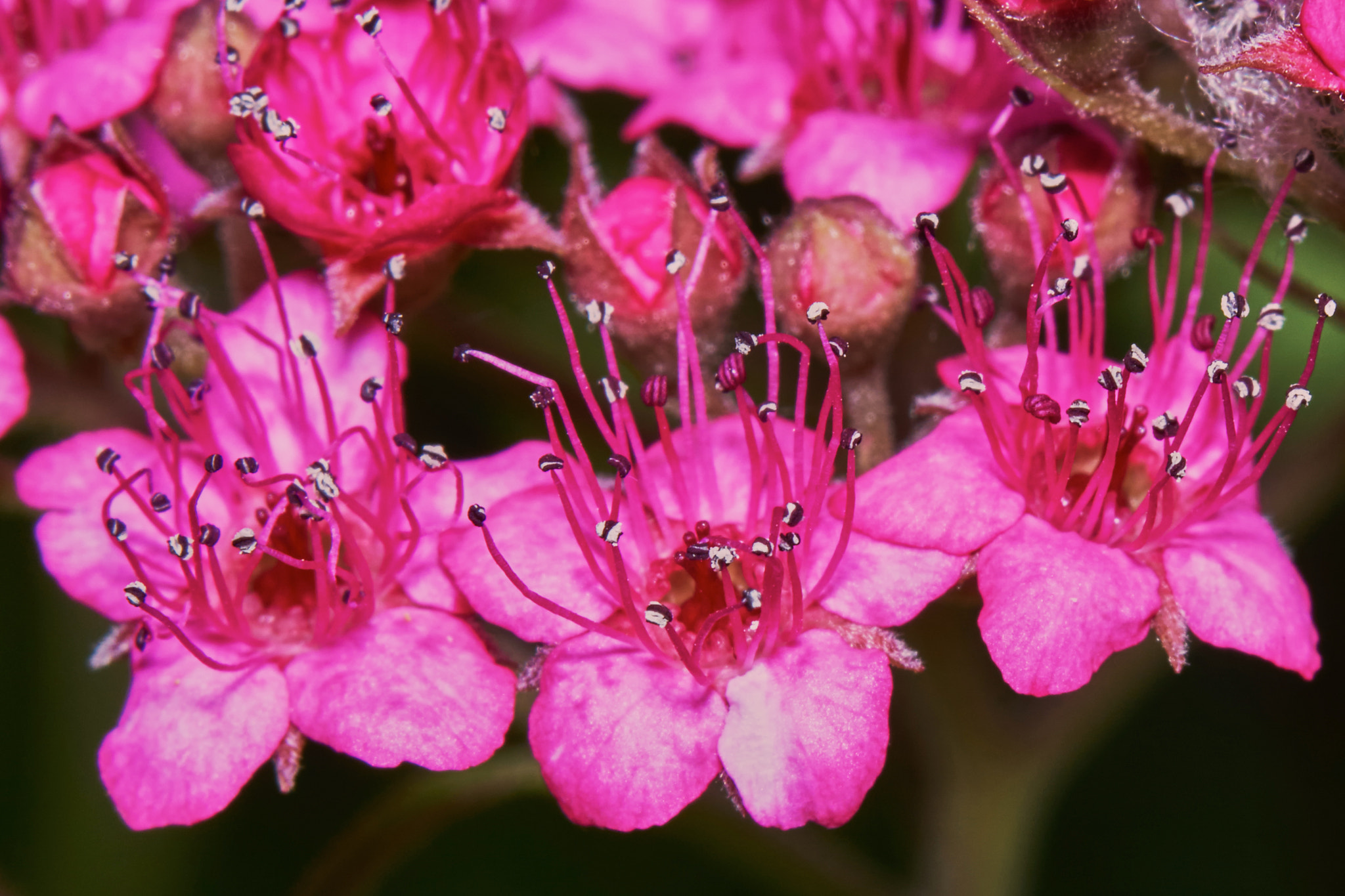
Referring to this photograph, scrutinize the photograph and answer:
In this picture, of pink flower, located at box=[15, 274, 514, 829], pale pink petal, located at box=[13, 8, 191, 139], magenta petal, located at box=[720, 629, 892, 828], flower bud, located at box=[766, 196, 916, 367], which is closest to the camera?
magenta petal, located at box=[720, 629, 892, 828]

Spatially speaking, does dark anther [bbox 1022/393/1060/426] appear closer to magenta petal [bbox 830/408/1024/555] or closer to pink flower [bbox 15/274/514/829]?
magenta petal [bbox 830/408/1024/555]

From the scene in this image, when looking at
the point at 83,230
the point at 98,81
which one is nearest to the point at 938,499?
the point at 83,230

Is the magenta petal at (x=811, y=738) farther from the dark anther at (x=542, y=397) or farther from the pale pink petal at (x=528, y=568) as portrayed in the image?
the dark anther at (x=542, y=397)

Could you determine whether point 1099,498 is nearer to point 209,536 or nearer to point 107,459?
point 209,536

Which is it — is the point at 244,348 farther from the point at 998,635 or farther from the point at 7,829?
the point at 7,829

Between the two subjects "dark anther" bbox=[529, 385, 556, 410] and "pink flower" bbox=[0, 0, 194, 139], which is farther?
"pink flower" bbox=[0, 0, 194, 139]

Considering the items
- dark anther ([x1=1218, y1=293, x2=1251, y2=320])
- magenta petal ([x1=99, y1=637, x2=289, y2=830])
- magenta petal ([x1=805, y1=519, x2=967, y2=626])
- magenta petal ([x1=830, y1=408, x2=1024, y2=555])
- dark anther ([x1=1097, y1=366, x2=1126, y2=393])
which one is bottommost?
magenta petal ([x1=99, y1=637, x2=289, y2=830])

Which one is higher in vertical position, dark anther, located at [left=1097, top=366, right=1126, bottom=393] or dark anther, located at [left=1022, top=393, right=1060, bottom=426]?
dark anther, located at [left=1097, top=366, right=1126, bottom=393]

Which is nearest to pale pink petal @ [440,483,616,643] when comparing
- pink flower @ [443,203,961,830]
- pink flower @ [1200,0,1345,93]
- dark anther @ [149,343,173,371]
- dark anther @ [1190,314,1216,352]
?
pink flower @ [443,203,961,830]

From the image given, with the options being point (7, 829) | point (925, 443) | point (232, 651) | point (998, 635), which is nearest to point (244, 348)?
point (232, 651)
